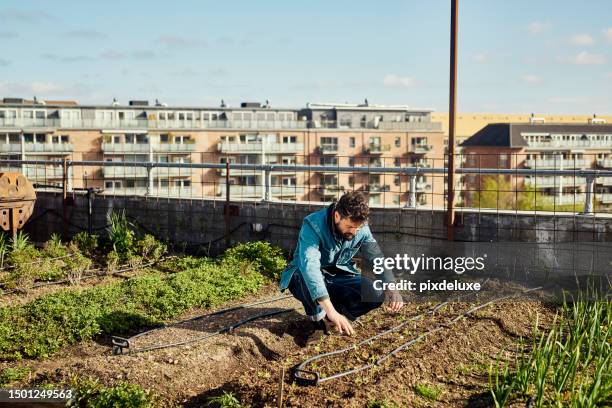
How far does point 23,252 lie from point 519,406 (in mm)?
9681

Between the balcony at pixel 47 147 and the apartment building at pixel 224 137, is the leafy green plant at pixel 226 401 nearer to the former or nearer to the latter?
the apartment building at pixel 224 137

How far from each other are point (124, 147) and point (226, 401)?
64.9 metres

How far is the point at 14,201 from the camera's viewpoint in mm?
14617

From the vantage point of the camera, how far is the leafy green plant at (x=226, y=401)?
5.67 metres

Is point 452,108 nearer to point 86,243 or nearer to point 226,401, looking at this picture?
point 226,401

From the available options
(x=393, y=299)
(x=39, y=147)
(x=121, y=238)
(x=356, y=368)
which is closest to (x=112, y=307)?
(x=393, y=299)

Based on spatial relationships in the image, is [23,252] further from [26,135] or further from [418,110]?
[418,110]

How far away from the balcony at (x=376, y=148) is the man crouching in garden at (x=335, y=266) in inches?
2890

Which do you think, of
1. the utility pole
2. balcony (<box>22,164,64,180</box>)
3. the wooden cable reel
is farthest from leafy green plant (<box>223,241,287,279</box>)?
balcony (<box>22,164,64,180</box>)

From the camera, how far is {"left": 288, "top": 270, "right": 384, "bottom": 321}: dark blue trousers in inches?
293

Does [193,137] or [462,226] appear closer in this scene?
[462,226]

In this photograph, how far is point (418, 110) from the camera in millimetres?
95625

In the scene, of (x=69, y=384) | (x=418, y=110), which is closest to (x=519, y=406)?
(x=69, y=384)

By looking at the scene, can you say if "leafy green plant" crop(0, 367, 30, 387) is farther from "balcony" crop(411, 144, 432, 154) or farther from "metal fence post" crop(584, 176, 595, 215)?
"balcony" crop(411, 144, 432, 154)
